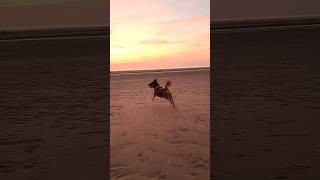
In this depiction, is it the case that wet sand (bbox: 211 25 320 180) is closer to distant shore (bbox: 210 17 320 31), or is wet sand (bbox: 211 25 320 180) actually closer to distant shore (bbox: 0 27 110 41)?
distant shore (bbox: 210 17 320 31)

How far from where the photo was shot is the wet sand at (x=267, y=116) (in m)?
3.57

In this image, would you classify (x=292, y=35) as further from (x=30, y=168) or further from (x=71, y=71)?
(x=30, y=168)

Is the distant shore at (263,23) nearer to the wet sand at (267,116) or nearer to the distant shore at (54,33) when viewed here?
the distant shore at (54,33)

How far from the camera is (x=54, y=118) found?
5719 mm

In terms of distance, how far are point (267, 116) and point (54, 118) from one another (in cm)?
279

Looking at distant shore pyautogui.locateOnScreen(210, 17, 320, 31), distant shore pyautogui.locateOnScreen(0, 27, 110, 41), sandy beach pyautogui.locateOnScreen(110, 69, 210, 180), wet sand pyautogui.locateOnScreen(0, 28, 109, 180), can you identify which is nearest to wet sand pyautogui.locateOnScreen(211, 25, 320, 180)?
sandy beach pyautogui.locateOnScreen(110, 69, 210, 180)

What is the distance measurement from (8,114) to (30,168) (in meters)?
2.44

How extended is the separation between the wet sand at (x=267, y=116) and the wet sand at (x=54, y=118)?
1.25m

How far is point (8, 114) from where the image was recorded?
19.8 feet

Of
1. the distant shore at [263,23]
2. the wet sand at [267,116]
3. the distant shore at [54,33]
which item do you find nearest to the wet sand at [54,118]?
the wet sand at [267,116]

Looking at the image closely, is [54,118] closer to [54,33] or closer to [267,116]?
[267,116]

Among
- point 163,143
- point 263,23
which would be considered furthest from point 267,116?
point 263,23

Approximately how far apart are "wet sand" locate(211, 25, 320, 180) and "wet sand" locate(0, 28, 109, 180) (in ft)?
4.09

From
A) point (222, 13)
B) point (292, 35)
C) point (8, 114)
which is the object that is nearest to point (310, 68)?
point (8, 114)
